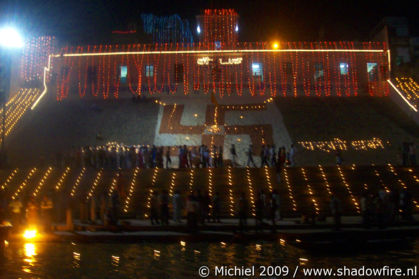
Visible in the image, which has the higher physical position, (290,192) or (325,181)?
(325,181)

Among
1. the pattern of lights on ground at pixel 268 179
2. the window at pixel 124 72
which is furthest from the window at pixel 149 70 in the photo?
the pattern of lights on ground at pixel 268 179

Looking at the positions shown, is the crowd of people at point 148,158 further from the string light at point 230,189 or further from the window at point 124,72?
the window at point 124,72

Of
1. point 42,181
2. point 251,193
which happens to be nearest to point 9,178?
point 42,181

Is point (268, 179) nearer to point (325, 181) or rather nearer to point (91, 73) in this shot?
point (325, 181)

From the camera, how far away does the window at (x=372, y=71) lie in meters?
32.4

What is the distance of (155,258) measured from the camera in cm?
1035

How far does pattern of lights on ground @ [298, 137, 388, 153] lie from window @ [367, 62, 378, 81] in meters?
9.83

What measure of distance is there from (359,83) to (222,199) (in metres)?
19.4

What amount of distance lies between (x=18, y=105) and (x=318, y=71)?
21.3 metres

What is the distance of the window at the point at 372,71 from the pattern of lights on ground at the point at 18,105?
24.1 m

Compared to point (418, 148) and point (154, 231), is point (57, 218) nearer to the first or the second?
point (154, 231)

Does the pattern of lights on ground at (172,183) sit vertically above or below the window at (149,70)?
below

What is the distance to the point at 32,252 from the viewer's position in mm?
11078

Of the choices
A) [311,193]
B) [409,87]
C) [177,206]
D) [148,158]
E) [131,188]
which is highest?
[409,87]
